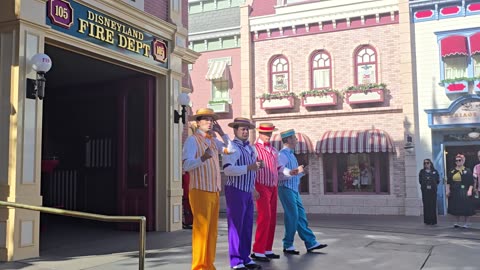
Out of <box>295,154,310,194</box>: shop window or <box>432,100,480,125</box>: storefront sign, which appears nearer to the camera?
<box>432,100,480,125</box>: storefront sign

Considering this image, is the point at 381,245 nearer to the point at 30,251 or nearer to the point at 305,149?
the point at 30,251

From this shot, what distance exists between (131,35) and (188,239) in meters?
3.56

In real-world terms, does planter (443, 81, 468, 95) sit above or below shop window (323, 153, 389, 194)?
above

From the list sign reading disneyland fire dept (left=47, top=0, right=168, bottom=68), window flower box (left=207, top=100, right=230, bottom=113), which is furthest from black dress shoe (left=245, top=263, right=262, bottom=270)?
window flower box (left=207, top=100, right=230, bottom=113)

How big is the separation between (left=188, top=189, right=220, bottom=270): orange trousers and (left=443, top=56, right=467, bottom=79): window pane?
11.9 meters

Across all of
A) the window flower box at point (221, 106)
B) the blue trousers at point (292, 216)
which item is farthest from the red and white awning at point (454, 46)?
the blue trousers at point (292, 216)

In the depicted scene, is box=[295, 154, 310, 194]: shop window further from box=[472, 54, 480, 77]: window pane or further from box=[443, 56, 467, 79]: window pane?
box=[472, 54, 480, 77]: window pane

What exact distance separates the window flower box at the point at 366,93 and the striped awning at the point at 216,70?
4.60m

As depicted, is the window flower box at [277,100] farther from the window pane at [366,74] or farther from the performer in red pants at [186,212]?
the performer in red pants at [186,212]

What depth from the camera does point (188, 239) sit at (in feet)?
25.1

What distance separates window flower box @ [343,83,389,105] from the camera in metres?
14.9

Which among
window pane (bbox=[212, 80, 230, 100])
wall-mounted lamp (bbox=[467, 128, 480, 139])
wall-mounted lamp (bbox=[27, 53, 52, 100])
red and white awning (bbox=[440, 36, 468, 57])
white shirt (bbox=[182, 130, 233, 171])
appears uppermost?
red and white awning (bbox=[440, 36, 468, 57])

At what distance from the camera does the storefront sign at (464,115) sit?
13.6 metres

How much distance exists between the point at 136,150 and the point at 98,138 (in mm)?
1335
